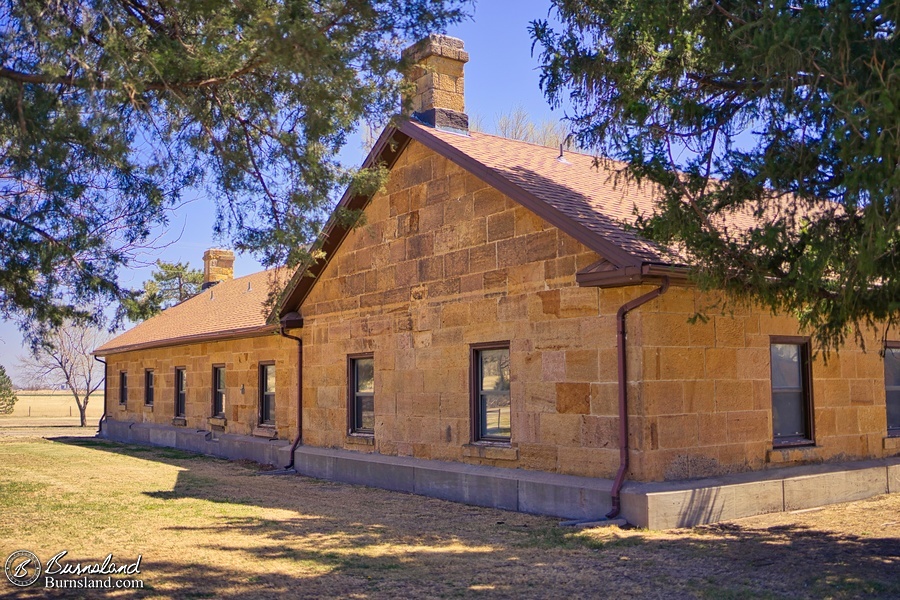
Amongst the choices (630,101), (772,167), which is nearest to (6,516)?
(630,101)

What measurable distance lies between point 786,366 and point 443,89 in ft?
24.5

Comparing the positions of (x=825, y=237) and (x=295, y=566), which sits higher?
(x=825, y=237)

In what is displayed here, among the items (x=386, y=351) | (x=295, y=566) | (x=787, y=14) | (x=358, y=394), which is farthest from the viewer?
(x=358, y=394)

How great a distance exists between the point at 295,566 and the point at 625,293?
4.83m

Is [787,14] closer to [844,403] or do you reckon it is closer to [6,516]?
[844,403]

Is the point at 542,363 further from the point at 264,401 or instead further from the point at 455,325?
the point at 264,401

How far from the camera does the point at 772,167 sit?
24.7 feet

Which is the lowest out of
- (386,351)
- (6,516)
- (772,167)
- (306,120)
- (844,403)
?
(6,516)

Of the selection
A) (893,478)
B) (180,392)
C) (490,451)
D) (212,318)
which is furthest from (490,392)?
(180,392)

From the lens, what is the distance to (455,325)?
41.9 ft

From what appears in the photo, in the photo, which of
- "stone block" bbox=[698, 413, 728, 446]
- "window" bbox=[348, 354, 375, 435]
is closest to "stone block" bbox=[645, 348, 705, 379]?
"stone block" bbox=[698, 413, 728, 446]

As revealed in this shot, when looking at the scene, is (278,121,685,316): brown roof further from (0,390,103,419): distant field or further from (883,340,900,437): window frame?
(0,390,103,419): distant field

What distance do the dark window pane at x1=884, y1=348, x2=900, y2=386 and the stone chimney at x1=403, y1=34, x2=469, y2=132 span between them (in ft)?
25.6

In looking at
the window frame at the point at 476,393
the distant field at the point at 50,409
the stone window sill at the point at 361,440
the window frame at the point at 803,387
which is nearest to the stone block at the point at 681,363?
the window frame at the point at 803,387
